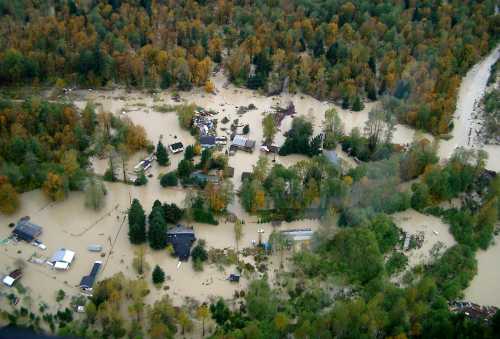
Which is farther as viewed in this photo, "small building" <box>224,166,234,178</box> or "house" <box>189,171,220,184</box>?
"small building" <box>224,166,234,178</box>

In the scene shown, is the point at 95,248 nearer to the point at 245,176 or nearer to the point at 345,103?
the point at 245,176

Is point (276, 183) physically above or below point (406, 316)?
above

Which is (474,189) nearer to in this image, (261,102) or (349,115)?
(349,115)

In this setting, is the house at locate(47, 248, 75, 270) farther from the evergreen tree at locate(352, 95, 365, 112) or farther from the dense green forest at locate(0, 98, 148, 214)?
the evergreen tree at locate(352, 95, 365, 112)

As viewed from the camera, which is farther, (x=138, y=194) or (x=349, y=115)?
(x=349, y=115)

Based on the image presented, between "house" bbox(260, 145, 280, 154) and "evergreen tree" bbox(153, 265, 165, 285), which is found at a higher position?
"house" bbox(260, 145, 280, 154)

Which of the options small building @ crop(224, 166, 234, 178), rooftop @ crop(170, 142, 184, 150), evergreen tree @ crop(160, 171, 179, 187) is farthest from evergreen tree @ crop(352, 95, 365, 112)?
evergreen tree @ crop(160, 171, 179, 187)

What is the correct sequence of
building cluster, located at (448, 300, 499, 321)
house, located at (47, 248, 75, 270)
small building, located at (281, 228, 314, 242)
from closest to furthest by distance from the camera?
building cluster, located at (448, 300, 499, 321) < house, located at (47, 248, 75, 270) < small building, located at (281, 228, 314, 242)

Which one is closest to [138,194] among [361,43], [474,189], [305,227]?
[305,227]
